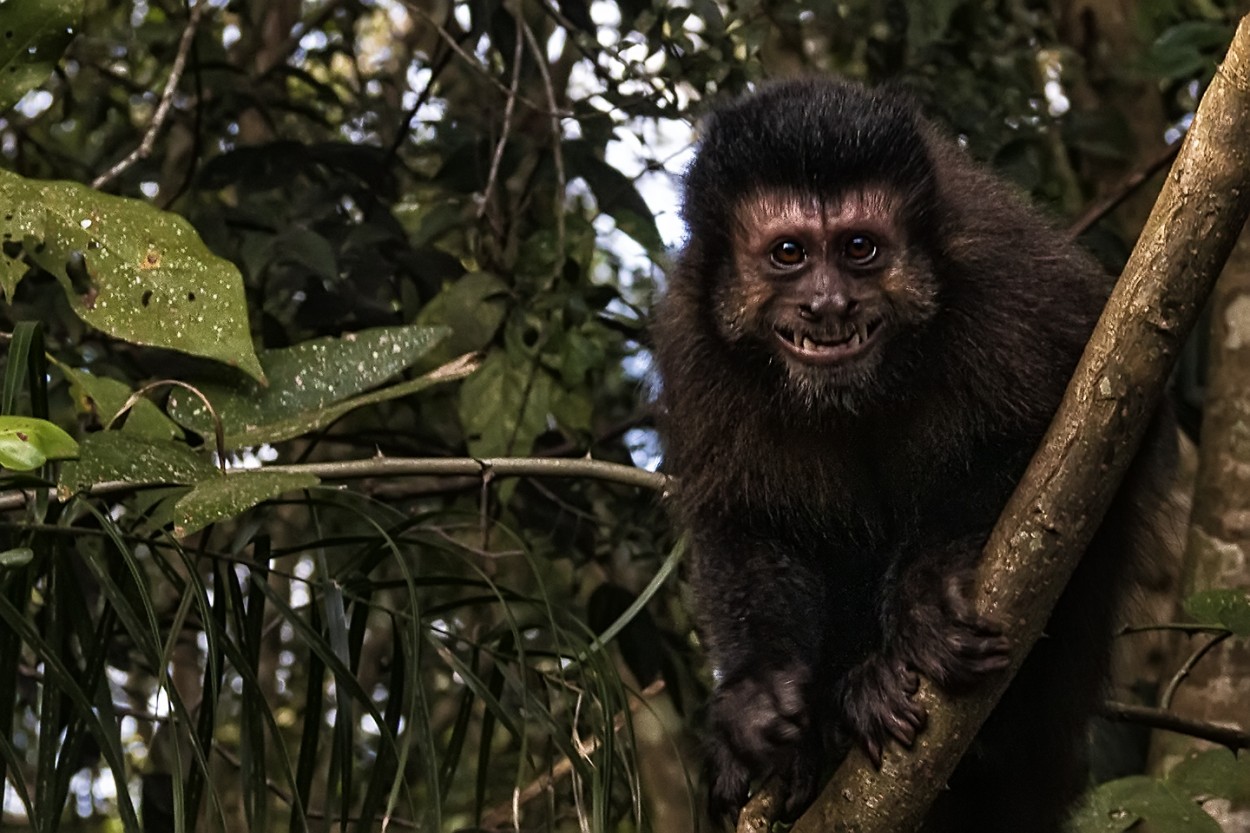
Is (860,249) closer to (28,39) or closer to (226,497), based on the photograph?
(226,497)

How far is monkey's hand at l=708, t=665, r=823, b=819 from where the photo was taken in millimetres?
2672

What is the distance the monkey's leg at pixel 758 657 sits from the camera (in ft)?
8.82

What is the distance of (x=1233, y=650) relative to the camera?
3531 mm

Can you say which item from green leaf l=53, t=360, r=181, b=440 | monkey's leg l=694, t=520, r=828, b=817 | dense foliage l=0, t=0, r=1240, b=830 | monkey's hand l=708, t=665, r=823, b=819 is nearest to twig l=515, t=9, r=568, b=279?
dense foliage l=0, t=0, r=1240, b=830

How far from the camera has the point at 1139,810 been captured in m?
2.70

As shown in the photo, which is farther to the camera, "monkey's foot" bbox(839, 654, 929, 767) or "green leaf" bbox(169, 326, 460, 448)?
"green leaf" bbox(169, 326, 460, 448)

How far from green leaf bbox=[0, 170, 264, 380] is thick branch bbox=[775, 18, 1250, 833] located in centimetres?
111

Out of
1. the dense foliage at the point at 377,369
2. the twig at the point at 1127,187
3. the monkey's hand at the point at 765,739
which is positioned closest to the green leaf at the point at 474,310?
the dense foliage at the point at 377,369

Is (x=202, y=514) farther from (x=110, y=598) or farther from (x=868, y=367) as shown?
(x=868, y=367)

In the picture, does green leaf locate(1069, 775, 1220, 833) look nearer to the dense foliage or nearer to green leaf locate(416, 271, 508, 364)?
Result: the dense foliage

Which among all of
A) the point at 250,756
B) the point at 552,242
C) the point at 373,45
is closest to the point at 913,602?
the point at 250,756

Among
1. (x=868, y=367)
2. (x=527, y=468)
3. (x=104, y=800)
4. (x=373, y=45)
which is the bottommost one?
(x=104, y=800)

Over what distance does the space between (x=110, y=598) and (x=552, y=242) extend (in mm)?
1985

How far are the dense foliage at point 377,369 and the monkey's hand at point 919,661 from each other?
301 millimetres
